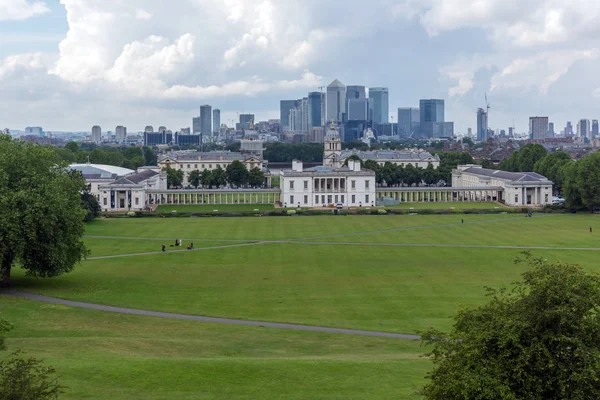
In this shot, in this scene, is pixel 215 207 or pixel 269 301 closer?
pixel 269 301

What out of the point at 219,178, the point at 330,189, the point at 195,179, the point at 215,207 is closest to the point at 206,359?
the point at 215,207

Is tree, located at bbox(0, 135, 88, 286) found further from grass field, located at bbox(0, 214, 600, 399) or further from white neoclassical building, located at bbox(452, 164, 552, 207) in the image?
white neoclassical building, located at bbox(452, 164, 552, 207)

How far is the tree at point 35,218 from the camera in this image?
180 ft

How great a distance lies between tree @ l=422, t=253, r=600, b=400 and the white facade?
4760 inches

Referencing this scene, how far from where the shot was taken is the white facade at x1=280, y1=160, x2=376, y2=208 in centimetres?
14662

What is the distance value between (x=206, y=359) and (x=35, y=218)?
24.9m

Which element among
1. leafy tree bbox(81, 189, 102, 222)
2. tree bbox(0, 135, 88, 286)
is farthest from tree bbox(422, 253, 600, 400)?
leafy tree bbox(81, 189, 102, 222)

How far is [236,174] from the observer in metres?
168

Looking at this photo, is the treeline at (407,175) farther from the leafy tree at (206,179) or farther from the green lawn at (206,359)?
the green lawn at (206,359)

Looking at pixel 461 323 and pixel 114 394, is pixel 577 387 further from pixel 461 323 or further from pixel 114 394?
pixel 114 394

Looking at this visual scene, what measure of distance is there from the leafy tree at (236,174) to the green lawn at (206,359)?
120m

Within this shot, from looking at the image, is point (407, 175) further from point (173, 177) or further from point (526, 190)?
point (173, 177)

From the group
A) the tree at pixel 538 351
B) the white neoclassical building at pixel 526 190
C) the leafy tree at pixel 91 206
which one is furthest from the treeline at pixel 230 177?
the tree at pixel 538 351

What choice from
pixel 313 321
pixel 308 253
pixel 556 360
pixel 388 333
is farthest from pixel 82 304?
pixel 556 360
